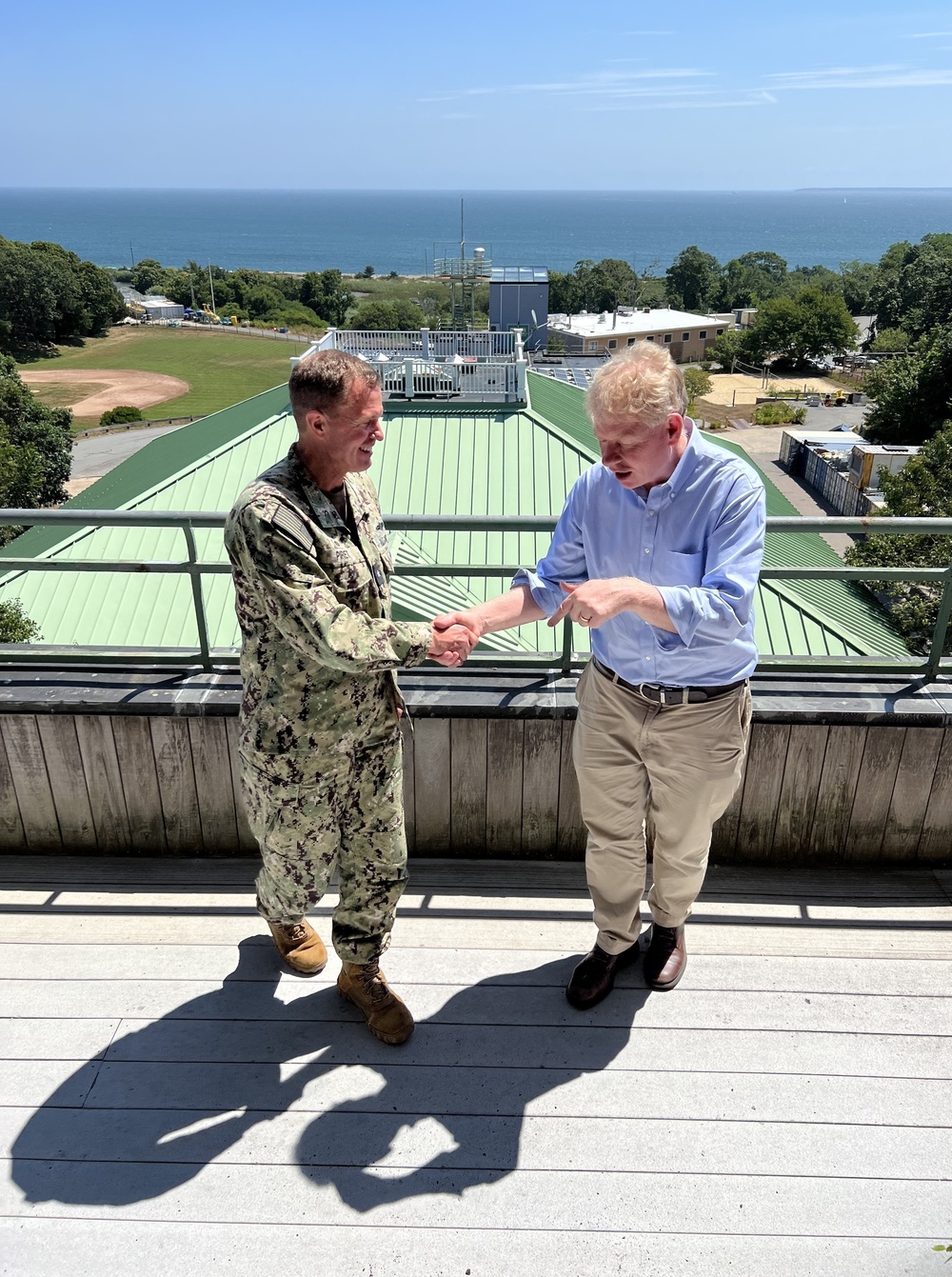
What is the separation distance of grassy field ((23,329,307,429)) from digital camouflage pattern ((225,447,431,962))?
6650 centimetres

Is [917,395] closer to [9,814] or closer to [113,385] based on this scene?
[9,814]

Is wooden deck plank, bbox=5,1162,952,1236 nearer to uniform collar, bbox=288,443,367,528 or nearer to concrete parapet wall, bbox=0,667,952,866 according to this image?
concrete parapet wall, bbox=0,667,952,866

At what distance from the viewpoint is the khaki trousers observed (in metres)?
2.50

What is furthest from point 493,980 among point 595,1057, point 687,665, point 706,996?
point 687,665

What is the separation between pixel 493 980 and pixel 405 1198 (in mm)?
786

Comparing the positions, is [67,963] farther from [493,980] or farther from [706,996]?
[706,996]

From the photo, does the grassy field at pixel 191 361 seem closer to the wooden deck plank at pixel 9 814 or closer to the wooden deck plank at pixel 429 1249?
the wooden deck plank at pixel 9 814

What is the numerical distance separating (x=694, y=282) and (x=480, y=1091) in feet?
426

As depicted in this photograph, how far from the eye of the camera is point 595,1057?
264 cm

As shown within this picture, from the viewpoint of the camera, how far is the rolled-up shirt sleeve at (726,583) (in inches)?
84.0

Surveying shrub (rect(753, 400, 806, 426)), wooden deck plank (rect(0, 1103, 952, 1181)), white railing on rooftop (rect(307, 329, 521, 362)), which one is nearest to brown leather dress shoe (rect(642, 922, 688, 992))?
wooden deck plank (rect(0, 1103, 952, 1181))

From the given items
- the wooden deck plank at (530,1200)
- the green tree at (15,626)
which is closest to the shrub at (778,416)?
the green tree at (15,626)

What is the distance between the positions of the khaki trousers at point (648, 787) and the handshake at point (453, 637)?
41 cm

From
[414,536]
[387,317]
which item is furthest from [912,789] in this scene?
[387,317]
